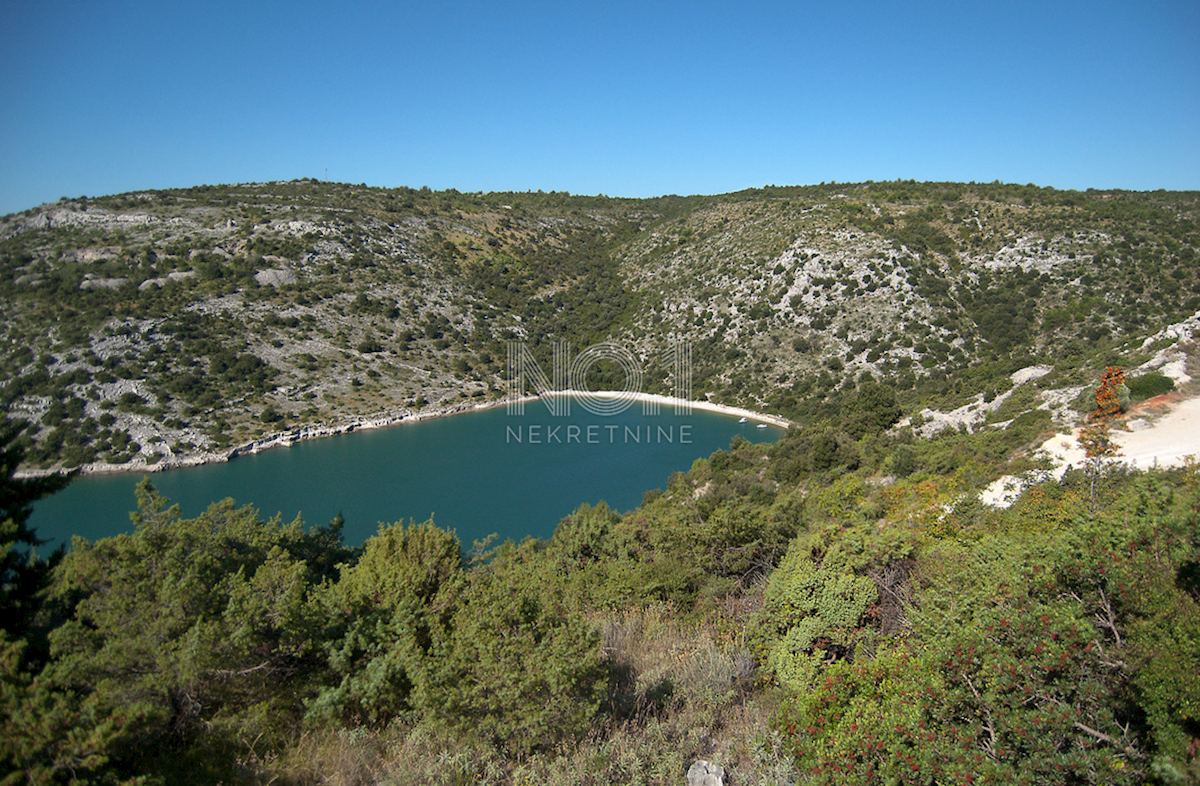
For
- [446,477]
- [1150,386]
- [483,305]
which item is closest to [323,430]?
[446,477]

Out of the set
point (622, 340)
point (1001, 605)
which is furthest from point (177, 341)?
point (1001, 605)

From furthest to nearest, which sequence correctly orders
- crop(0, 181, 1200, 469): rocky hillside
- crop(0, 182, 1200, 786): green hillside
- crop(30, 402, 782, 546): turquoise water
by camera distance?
crop(0, 181, 1200, 469): rocky hillside, crop(30, 402, 782, 546): turquoise water, crop(0, 182, 1200, 786): green hillside

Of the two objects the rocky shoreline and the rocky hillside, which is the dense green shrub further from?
the rocky shoreline

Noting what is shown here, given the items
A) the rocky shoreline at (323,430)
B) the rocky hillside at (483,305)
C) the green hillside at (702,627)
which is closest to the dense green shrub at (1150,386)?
the green hillside at (702,627)

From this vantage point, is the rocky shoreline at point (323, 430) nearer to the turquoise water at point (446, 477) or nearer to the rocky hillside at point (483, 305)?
the rocky hillside at point (483, 305)

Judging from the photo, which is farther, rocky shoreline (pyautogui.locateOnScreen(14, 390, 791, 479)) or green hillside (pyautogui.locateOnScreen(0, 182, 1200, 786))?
rocky shoreline (pyautogui.locateOnScreen(14, 390, 791, 479))

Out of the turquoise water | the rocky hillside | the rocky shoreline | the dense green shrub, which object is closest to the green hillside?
the dense green shrub

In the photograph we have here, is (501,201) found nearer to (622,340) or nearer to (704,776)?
(622,340)
